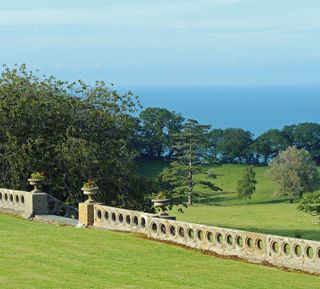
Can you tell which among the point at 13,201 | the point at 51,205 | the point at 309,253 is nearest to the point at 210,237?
the point at 309,253

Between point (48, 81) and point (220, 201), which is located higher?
point (48, 81)

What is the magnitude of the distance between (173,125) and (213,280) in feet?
399

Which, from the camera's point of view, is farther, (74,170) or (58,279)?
(74,170)

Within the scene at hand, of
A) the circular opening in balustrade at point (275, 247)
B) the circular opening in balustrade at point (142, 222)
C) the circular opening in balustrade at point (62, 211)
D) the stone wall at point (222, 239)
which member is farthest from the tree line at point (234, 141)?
the circular opening in balustrade at point (275, 247)

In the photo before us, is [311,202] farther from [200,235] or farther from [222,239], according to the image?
[222,239]

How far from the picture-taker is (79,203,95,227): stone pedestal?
30766 mm

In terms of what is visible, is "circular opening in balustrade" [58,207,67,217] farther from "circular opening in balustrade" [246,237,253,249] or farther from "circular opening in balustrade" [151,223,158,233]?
"circular opening in balustrade" [246,237,253,249]

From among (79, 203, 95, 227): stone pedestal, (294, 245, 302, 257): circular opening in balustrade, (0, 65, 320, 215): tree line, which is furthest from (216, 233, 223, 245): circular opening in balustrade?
(0, 65, 320, 215): tree line

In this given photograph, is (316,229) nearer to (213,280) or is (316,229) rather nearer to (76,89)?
(76,89)

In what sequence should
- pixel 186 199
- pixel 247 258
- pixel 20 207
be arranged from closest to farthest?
1. pixel 247 258
2. pixel 20 207
3. pixel 186 199

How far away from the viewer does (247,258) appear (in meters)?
23.9

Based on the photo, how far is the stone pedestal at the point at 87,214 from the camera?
101 feet

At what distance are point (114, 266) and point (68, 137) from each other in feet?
69.0

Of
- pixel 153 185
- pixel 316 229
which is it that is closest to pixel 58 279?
pixel 153 185
